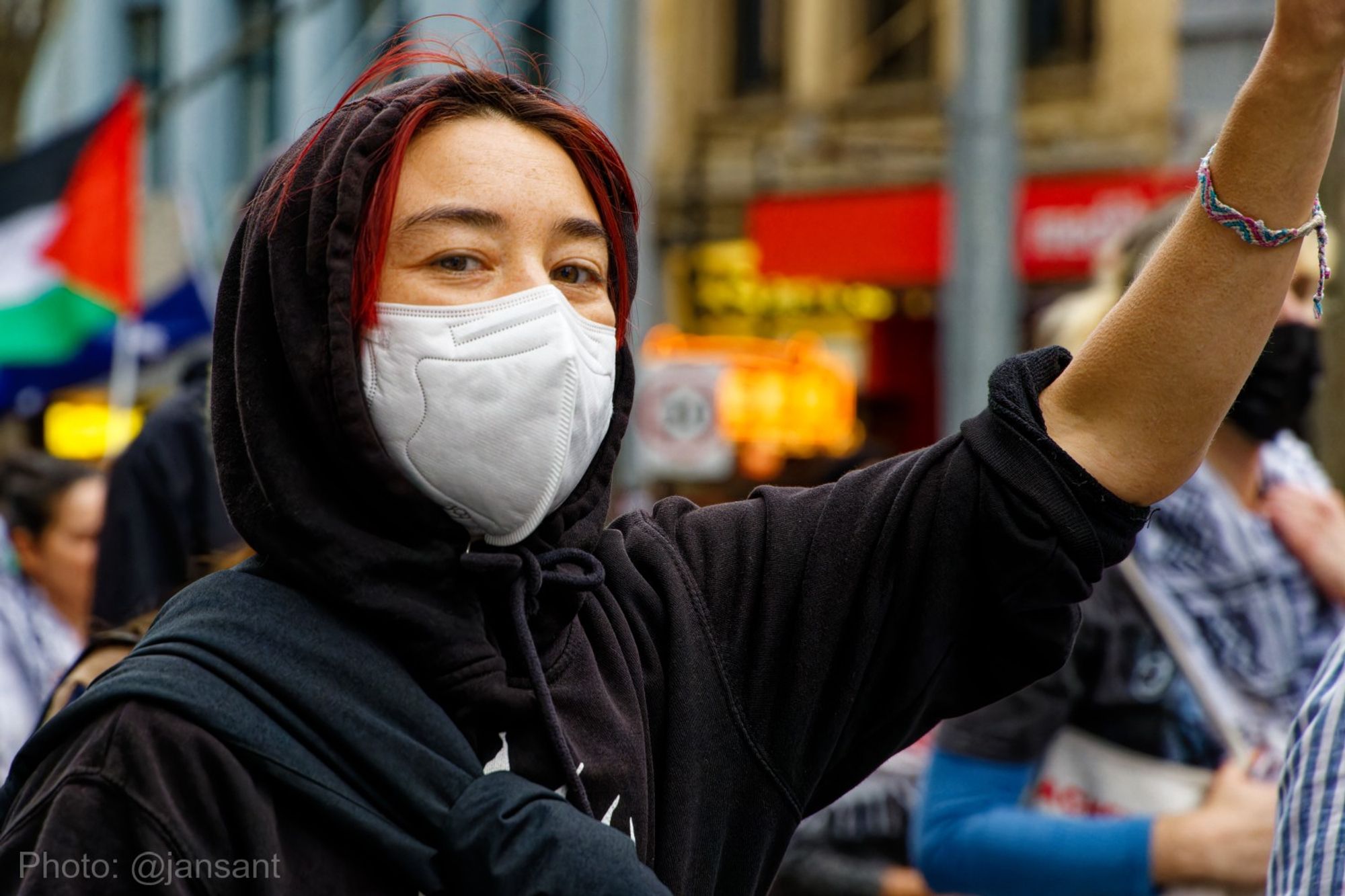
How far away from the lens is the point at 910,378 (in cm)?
1556

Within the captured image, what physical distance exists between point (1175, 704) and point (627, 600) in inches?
55.1

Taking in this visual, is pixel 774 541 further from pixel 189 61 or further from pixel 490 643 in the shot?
pixel 189 61

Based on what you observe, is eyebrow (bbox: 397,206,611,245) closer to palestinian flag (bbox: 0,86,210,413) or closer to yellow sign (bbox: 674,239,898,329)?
palestinian flag (bbox: 0,86,210,413)

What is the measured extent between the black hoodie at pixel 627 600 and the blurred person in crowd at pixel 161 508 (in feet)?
6.91

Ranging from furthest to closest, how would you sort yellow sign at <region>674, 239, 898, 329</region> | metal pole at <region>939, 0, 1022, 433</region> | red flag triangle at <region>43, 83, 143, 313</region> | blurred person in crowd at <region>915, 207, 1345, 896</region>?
1. yellow sign at <region>674, 239, 898, 329</region>
2. red flag triangle at <region>43, 83, 143, 313</region>
3. metal pole at <region>939, 0, 1022, 433</region>
4. blurred person in crowd at <region>915, 207, 1345, 896</region>

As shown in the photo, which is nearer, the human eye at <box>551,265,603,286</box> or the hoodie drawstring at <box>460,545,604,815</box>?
the hoodie drawstring at <box>460,545,604,815</box>

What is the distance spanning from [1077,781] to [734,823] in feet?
4.48

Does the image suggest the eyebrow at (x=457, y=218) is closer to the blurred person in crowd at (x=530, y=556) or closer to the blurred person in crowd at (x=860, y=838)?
the blurred person in crowd at (x=530, y=556)

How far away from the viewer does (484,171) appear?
167cm

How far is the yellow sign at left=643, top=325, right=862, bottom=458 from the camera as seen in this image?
14172 mm

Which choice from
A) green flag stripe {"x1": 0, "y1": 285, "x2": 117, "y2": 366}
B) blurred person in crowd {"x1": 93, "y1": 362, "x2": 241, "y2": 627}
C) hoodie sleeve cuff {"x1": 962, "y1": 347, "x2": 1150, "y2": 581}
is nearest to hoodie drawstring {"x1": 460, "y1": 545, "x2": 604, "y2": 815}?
hoodie sleeve cuff {"x1": 962, "y1": 347, "x2": 1150, "y2": 581}

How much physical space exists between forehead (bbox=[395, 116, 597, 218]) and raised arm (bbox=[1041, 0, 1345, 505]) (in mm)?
549

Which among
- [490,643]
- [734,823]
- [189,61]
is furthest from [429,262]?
[189,61]

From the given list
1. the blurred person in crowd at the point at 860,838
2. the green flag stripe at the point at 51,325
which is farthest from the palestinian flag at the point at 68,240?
the blurred person in crowd at the point at 860,838
